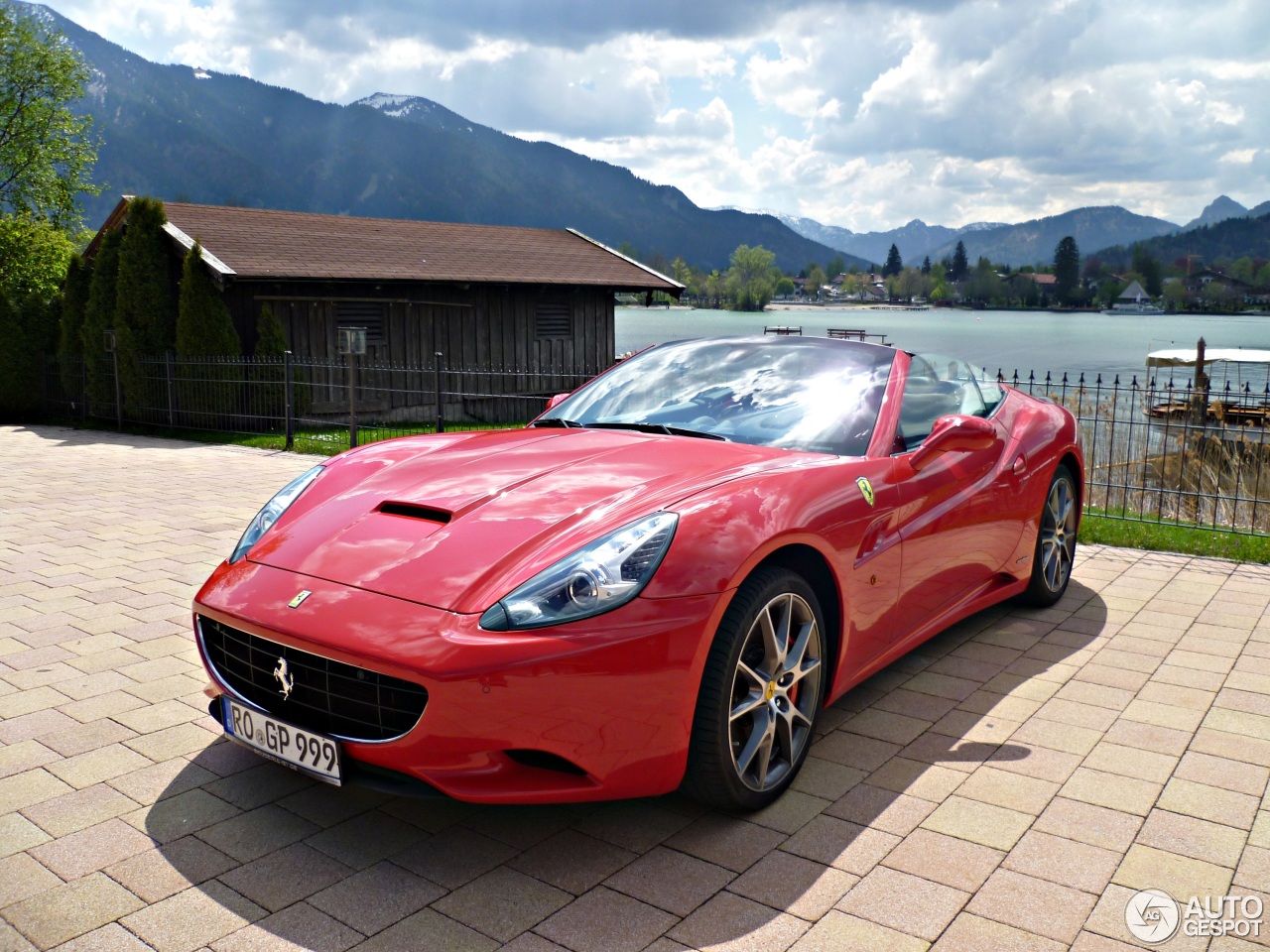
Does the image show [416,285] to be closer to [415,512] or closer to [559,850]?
[415,512]

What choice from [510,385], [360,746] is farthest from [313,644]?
[510,385]

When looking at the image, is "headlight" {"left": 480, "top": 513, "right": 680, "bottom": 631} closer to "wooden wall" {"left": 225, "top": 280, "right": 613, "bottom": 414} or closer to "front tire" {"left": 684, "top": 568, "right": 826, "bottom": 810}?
"front tire" {"left": 684, "top": 568, "right": 826, "bottom": 810}

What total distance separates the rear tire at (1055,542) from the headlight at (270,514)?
3.56 meters

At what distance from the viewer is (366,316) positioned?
63.1ft

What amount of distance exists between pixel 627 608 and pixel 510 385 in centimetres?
1948

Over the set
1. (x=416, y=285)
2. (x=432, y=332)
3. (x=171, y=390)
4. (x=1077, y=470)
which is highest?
(x=416, y=285)

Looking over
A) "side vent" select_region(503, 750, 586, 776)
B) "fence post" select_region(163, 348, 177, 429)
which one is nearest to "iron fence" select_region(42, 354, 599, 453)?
"fence post" select_region(163, 348, 177, 429)

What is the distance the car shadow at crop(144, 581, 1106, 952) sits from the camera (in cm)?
240

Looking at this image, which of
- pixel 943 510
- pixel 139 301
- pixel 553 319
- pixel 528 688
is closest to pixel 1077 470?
pixel 943 510

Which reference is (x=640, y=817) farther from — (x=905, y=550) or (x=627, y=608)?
(x=905, y=550)

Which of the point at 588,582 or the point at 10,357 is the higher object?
the point at 10,357

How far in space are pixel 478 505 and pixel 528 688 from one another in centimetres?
75

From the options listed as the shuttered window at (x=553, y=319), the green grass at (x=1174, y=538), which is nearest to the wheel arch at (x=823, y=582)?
the green grass at (x=1174, y=538)

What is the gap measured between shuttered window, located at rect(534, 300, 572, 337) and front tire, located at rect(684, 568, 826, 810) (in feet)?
64.9
